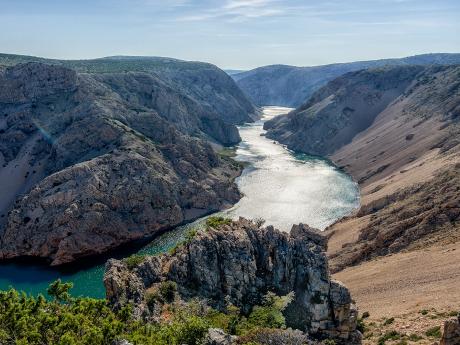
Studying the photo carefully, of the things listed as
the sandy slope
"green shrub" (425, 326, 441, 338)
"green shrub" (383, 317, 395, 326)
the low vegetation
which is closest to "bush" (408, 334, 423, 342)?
"green shrub" (425, 326, 441, 338)

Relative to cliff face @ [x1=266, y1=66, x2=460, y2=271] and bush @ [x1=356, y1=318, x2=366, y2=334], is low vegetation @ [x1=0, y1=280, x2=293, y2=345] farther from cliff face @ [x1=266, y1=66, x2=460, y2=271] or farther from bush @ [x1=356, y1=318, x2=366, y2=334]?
cliff face @ [x1=266, y1=66, x2=460, y2=271]

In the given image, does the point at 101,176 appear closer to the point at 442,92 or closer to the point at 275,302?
the point at 275,302

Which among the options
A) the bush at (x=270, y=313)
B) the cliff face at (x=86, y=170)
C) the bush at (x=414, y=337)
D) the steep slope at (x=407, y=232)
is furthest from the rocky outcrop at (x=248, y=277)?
the cliff face at (x=86, y=170)

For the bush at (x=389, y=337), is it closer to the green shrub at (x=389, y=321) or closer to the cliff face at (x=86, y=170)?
the green shrub at (x=389, y=321)

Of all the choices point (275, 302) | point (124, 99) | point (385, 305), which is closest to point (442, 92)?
point (124, 99)

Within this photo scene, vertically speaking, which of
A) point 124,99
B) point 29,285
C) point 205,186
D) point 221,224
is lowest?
point 29,285

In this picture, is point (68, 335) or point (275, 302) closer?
point (68, 335)

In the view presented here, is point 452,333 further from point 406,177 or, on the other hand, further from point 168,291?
point 406,177
